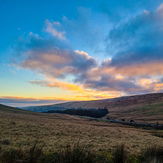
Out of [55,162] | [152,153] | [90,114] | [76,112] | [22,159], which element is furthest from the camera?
[76,112]

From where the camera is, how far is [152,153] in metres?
6.35

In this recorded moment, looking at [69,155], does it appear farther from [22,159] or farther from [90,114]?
[90,114]

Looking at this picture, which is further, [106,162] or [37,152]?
[106,162]

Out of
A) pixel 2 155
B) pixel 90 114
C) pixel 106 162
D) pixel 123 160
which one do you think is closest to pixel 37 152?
pixel 2 155

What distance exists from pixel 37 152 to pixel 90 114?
383 feet

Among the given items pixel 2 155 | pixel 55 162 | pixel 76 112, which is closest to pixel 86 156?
pixel 55 162

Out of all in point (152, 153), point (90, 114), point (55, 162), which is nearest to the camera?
point (55, 162)

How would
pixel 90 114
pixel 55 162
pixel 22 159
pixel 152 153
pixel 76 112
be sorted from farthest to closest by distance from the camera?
1. pixel 76 112
2. pixel 90 114
3. pixel 152 153
4. pixel 55 162
5. pixel 22 159

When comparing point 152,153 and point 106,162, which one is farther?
point 152,153

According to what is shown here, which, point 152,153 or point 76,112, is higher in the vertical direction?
Answer: point 152,153

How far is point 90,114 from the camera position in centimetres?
11775

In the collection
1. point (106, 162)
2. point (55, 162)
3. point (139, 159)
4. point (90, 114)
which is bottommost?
point (90, 114)

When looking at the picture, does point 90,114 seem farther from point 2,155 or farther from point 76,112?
point 2,155

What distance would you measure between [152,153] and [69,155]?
174 inches
